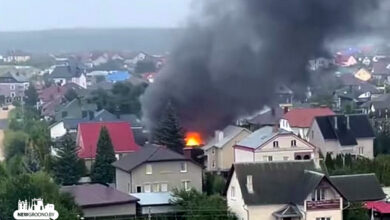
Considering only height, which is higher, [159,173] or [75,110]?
[75,110]

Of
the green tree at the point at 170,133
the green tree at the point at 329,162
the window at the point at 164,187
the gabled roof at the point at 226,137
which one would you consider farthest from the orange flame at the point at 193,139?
the window at the point at 164,187

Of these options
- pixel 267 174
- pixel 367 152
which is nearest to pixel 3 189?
pixel 267 174

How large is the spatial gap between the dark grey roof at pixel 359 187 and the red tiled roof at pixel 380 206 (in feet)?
1.12

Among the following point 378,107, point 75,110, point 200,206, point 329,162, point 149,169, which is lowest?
point 200,206

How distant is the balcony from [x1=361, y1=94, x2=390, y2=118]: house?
24464mm

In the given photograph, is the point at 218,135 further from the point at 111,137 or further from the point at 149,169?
the point at 149,169

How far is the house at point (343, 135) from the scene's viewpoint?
3462 centimetres

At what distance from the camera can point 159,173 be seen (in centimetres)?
2845

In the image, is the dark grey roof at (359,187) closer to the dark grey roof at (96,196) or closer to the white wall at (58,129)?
the dark grey roof at (96,196)

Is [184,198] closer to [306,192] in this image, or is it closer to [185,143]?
[306,192]

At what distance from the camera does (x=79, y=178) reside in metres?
31.0

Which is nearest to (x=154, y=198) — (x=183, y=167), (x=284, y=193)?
(x=183, y=167)

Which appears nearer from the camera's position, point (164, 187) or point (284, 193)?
point (284, 193)

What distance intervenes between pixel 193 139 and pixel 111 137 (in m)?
3.21
